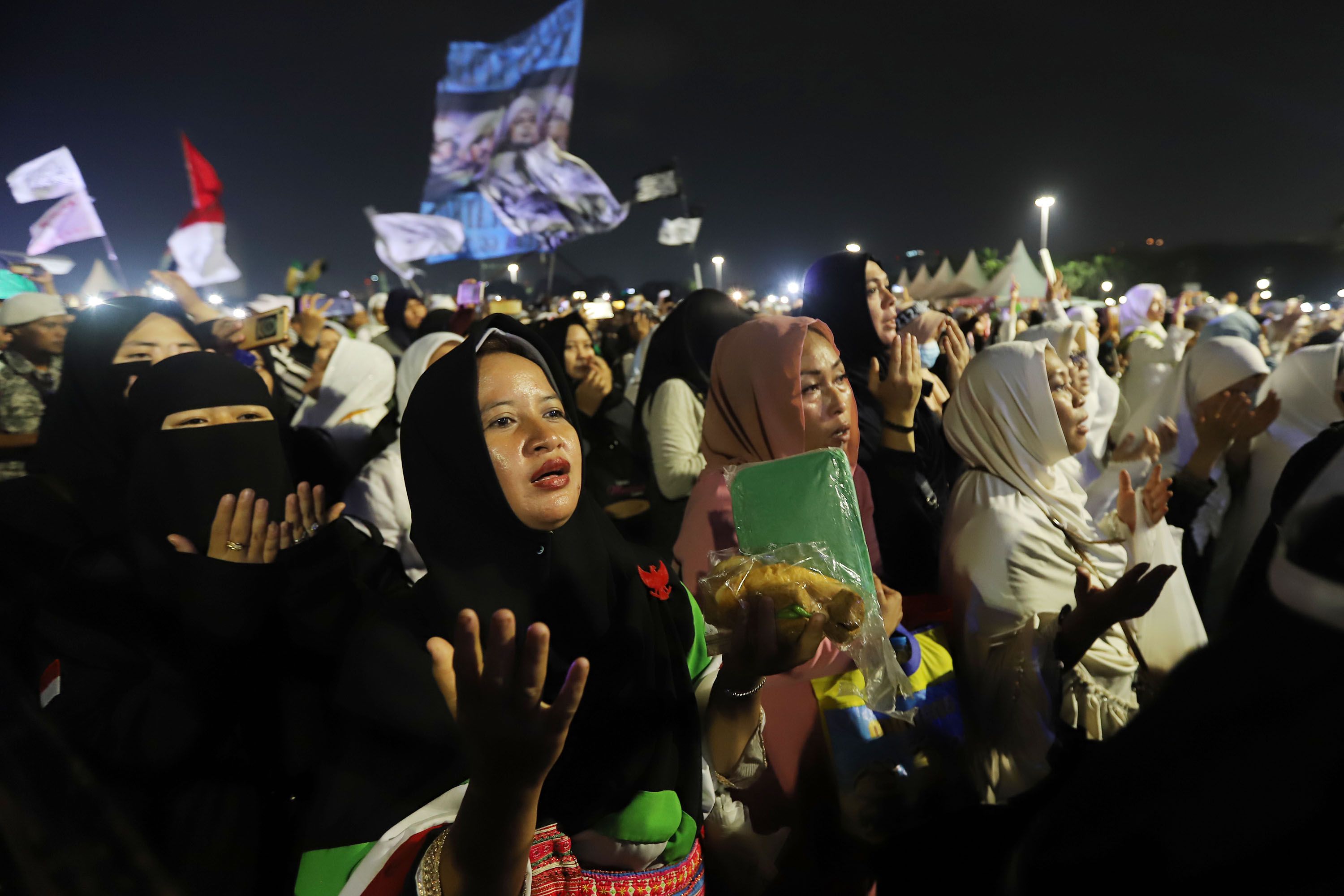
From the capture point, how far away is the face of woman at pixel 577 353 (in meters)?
4.71

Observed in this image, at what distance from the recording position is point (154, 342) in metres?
2.28

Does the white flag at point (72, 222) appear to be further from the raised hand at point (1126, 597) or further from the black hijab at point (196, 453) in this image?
the raised hand at point (1126, 597)

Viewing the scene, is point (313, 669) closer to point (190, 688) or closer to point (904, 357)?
point (190, 688)

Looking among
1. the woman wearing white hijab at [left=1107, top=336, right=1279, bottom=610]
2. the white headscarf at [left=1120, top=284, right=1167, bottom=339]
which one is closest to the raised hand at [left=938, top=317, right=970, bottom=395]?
the woman wearing white hijab at [left=1107, top=336, right=1279, bottom=610]

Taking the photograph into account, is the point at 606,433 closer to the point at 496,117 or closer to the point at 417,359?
the point at 417,359

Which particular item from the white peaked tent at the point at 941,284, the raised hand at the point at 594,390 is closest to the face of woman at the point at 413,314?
the raised hand at the point at 594,390

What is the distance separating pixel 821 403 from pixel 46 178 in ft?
20.7

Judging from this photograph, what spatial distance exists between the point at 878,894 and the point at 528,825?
63.3 inches

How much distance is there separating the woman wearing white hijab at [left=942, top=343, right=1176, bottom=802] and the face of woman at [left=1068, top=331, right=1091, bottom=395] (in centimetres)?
23

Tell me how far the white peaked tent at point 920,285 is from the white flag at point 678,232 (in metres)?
16.9

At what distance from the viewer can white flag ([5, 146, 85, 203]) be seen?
4.80 metres

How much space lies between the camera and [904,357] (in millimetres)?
2154

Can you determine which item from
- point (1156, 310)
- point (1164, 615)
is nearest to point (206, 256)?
point (1164, 615)

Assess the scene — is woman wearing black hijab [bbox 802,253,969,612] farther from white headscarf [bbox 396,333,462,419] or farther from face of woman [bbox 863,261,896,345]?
white headscarf [bbox 396,333,462,419]
